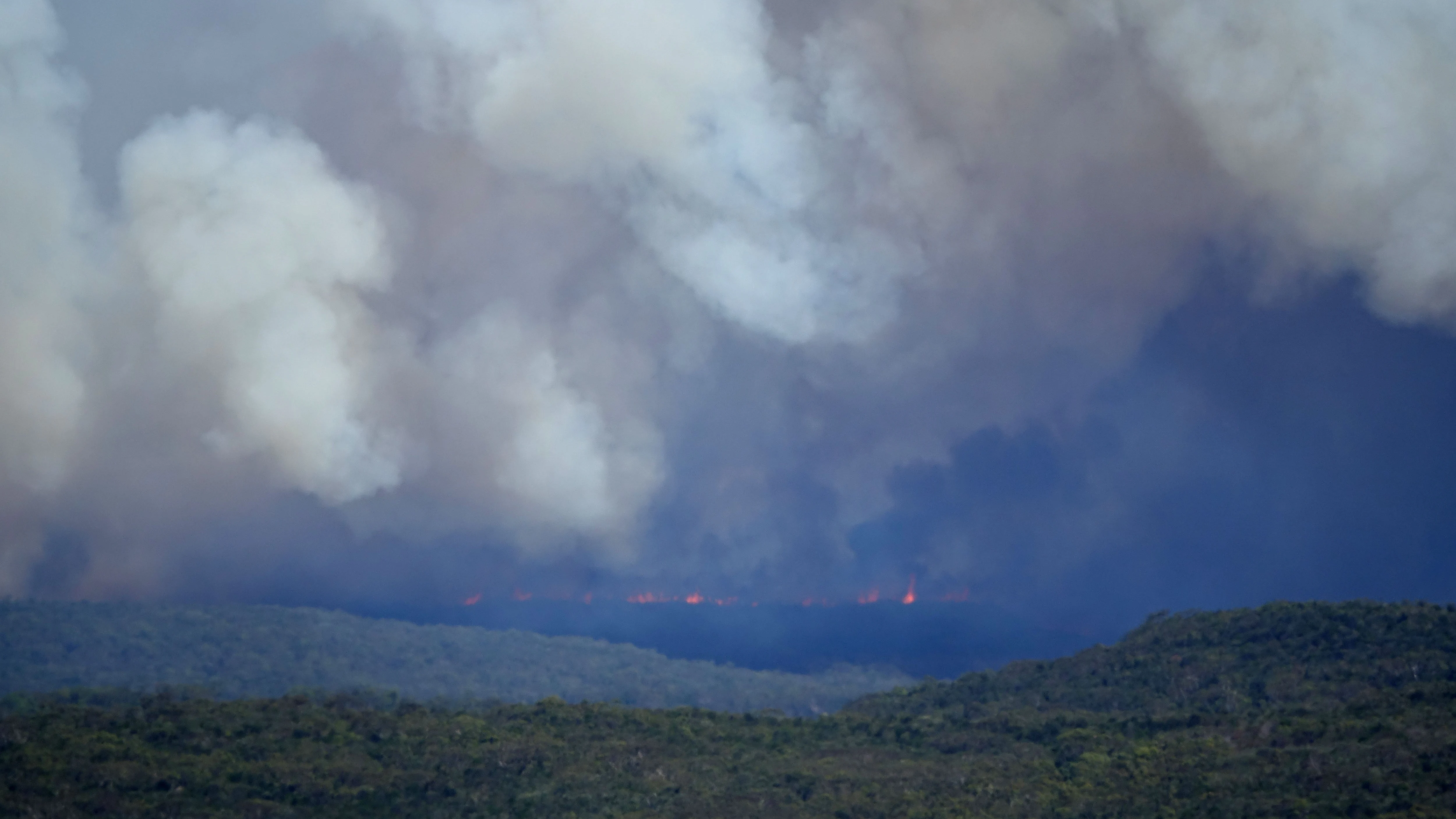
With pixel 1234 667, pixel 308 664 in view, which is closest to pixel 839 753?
pixel 1234 667

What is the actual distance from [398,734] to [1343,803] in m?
54.0

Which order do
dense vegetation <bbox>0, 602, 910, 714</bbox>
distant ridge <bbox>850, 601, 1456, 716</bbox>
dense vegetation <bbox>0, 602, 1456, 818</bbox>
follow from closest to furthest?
dense vegetation <bbox>0, 602, 1456, 818</bbox> < distant ridge <bbox>850, 601, 1456, 716</bbox> < dense vegetation <bbox>0, 602, 910, 714</bbox>

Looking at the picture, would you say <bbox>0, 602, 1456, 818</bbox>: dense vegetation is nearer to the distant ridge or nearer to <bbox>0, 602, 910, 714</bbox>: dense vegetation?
the distant ridge

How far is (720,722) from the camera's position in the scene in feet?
307

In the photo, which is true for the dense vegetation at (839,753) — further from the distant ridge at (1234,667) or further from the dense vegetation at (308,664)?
the dense vegetation at (308,664)

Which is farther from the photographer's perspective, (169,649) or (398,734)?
(169,649)

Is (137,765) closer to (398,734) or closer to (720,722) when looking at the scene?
(398,734)

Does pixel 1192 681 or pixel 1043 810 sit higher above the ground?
pixel 1192 681

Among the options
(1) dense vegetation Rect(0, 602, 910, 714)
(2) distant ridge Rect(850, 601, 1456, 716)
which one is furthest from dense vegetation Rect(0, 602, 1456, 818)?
(1) dense vegetation Rect(0, 602, 910, 714)

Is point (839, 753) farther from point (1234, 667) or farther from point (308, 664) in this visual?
point (308, 664)

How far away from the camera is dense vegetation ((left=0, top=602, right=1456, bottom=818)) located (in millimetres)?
61906

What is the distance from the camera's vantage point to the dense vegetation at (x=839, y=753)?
61906 millimetres

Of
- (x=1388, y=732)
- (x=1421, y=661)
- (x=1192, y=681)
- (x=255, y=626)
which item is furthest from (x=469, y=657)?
(x=1388, y=732)

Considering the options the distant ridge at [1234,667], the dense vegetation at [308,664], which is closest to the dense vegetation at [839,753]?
the distant ridge at [1234,667]
